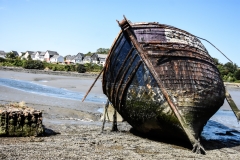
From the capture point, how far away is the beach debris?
7555mm

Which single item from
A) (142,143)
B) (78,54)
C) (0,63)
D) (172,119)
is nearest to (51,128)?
(142,143)

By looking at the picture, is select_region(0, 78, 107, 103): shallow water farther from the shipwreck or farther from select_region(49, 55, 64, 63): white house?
select_region(49, 55, 64, 63): white house

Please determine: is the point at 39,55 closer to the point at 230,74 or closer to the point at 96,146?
the point at 230,74

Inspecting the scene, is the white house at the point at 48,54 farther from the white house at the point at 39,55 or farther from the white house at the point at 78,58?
the white house at the point at 78,58

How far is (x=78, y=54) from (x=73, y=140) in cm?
10161

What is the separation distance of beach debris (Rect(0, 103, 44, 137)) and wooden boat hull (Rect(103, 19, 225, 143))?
2528 millimetres

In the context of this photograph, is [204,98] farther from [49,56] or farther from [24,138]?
[49,56]

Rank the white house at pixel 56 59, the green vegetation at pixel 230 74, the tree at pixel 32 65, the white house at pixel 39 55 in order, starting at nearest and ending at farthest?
the green vegetation at pixel 230 74, the tree at pixel 32 65, the white house at pixel 56 59, the white house at pixel 39 55

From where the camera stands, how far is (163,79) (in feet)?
25.7

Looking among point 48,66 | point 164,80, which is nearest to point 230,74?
point 48,66

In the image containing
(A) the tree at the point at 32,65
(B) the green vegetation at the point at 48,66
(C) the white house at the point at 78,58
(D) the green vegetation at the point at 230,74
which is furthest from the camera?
(C) the white house at the point at 78,58

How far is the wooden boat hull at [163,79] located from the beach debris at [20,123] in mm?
2528

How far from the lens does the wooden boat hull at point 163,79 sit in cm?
775

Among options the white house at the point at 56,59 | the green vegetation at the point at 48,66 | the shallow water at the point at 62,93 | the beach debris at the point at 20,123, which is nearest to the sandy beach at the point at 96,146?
the beach debris at the point at 20,123
